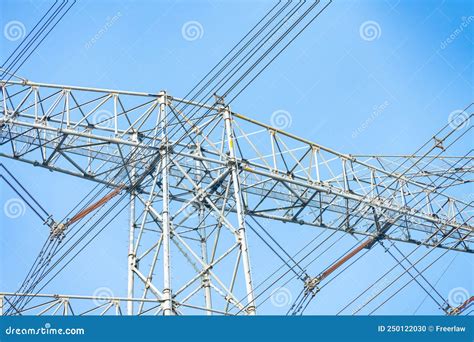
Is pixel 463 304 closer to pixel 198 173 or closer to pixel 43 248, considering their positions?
pixel 198 173

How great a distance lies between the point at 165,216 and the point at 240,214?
2459 mm

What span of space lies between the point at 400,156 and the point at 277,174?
317 inches

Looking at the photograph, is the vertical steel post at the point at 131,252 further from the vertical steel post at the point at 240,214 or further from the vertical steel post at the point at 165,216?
the vertical steel post at the point at 240,214

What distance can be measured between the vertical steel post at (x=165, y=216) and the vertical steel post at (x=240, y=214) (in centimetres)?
215

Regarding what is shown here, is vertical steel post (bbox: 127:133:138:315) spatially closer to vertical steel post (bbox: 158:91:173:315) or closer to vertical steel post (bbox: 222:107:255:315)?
vertical steel post (bbox: 158:91:173:315)

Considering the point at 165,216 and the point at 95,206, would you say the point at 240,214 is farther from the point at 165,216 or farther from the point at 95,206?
the point at 95,206

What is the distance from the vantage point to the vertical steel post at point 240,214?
82.0 ft

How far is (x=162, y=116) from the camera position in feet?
92.6

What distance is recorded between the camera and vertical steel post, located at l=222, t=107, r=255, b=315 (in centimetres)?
2498

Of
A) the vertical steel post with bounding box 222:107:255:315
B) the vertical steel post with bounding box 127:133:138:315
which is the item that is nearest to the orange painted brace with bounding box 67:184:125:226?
the vertical steel post with bounding box 127:133:138:315

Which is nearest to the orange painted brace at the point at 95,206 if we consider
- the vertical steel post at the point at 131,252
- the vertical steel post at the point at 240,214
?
the vertical steel post at the point at 131,252

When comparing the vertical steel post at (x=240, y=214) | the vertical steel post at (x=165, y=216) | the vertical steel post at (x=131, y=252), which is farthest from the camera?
the vertical steel post at (x=131, y=252)

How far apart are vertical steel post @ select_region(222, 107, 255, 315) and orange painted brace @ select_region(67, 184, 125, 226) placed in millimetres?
3843
